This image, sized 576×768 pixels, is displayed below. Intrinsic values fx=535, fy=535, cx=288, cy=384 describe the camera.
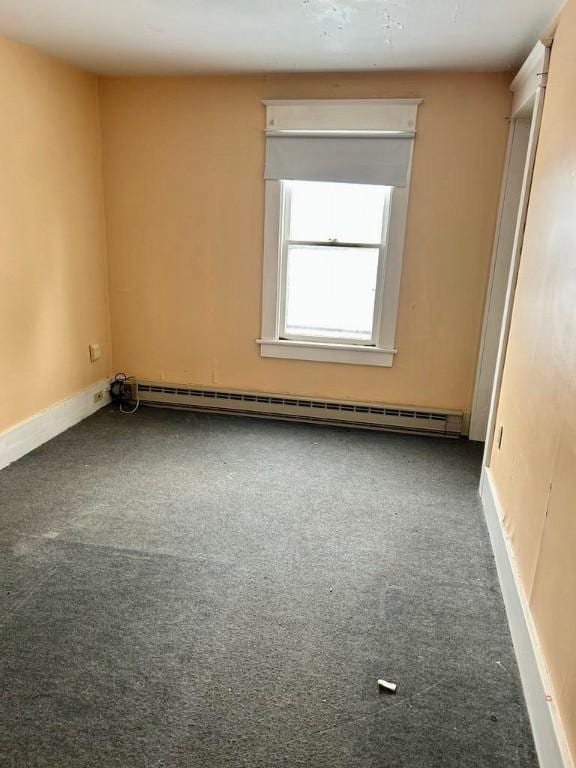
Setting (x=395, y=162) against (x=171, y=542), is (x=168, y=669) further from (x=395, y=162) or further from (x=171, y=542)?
(x=395, y=162)

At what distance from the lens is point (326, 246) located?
3637 mm

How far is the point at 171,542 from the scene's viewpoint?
237 centimetres

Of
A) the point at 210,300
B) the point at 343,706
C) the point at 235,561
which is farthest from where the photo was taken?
the point at 210,300

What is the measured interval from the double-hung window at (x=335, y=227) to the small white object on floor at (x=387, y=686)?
2334mm

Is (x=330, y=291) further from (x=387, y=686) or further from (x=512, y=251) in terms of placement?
(x=387, y=686)

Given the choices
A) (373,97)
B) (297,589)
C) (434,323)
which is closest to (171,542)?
(297,589)

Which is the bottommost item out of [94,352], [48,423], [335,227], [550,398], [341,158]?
[48,423]

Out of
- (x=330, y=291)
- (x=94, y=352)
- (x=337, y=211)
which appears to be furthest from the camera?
(x=94, y=352)

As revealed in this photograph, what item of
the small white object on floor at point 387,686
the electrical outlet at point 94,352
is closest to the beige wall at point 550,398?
the small white object on floor at point 387,686

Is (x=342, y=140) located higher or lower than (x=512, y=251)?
higher

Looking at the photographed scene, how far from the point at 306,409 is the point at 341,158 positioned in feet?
5.61

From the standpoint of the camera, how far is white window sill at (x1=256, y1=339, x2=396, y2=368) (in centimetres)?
→ 371

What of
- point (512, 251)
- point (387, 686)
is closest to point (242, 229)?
point (512, 251)

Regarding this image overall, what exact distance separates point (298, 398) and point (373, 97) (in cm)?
202
